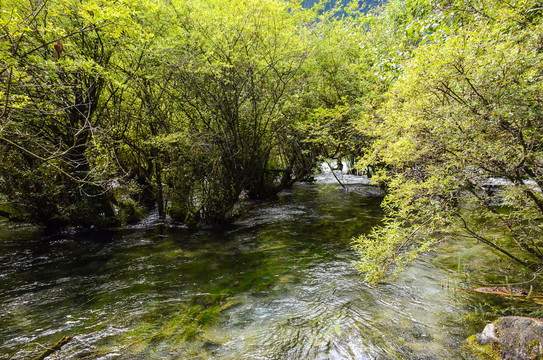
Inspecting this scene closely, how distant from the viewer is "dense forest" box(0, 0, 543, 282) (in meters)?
3.79

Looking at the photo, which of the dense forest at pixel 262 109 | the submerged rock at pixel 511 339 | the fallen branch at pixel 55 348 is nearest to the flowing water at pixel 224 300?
the fallen branch at pixel 55 348

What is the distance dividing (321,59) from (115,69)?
1044 centimetres

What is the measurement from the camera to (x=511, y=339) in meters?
3.99

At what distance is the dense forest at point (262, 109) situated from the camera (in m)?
3.79

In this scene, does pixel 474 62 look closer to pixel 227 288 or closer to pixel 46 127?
pixel 227 288

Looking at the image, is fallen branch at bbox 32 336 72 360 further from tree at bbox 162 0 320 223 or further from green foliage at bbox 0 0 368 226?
tree at bbox 162 0 320 223

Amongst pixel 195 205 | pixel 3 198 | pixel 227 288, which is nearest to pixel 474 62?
pixel 227 288

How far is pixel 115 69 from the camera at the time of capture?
34.9 ft

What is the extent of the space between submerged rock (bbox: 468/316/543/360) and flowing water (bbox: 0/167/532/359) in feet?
1.19

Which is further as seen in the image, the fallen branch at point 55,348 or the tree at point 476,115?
the fallen branch at point 55,348

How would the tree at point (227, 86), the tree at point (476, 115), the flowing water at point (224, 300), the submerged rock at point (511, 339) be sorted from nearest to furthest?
the tree at point (476, 115), the submerged rock at point (511, 339), the flowing water at point (224, 300), the tree at point (227, 86)

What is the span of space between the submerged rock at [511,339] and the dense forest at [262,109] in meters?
1.47

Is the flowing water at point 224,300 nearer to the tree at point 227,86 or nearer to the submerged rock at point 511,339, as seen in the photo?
the submerged rock at point 511,339

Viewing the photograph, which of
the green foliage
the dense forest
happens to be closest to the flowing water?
the dense forest
